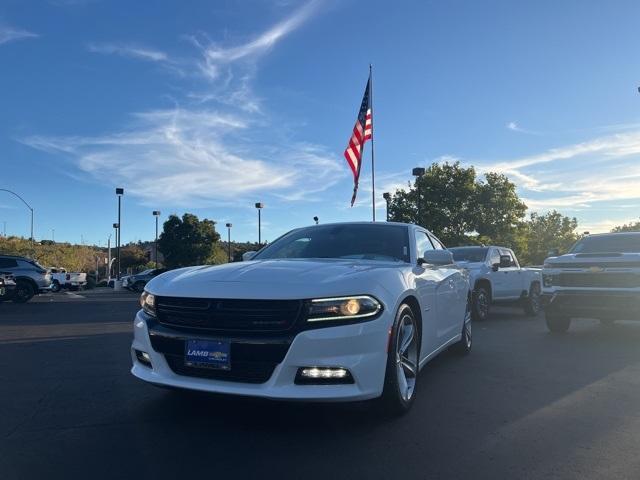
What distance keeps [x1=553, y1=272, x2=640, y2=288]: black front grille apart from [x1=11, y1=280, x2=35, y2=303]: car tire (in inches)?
691

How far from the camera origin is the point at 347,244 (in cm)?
544

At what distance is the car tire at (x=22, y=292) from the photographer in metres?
19.1

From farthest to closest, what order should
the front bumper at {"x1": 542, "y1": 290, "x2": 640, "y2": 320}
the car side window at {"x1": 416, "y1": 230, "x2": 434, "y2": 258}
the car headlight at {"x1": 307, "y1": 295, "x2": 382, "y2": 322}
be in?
1. the front bumper at {"x1": 542, "y1": 290, "x2": 640, "y2": 320}
2. the car side window at {"x1": 416, "y1": 230, "x2": 434, "y2": 258}
3. the car headlight at {"x1": 307, "y1": 295, "x2": 382, "y2": 322}

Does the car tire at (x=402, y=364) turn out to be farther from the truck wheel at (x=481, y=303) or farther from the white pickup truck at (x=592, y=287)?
the truck wheel at (x=481, y=303)

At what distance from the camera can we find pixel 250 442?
145 inches

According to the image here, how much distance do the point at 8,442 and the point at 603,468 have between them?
387 centimetres

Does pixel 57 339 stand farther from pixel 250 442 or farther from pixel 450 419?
pixel 450 419

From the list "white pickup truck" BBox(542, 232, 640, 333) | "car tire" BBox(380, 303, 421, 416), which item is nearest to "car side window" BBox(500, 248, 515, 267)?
"white pickup truck" BBox(542, 232, 640, 333)

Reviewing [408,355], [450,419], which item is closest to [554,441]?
[450,419]

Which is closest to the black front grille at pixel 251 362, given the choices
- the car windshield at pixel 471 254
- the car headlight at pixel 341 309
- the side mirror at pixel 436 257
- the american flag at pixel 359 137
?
the car headlight at pixel 341 309

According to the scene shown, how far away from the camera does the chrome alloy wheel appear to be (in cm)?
416

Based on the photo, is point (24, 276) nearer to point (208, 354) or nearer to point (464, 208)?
point (208, 354)

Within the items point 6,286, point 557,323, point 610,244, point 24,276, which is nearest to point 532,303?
point 610,244

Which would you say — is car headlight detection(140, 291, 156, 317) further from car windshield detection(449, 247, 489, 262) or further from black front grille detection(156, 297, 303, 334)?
car windshield detection(449, 247, 489, 262)
